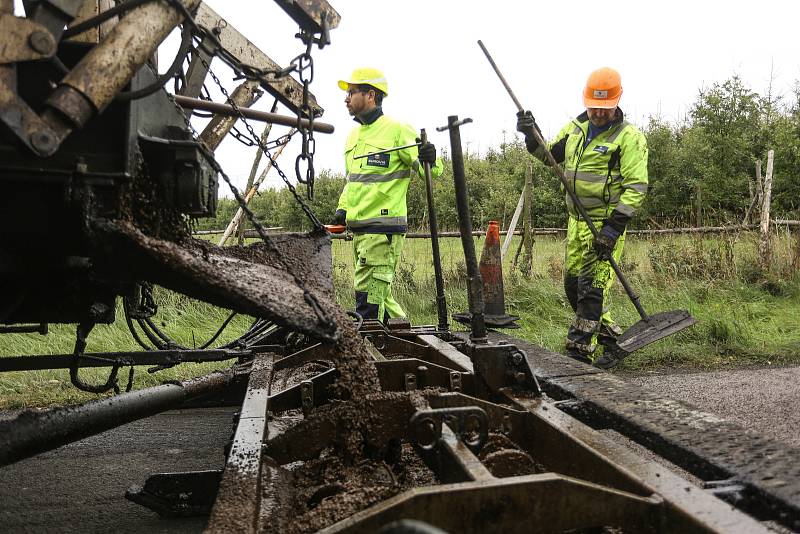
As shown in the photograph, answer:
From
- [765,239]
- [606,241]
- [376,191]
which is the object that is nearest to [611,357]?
[606,241]

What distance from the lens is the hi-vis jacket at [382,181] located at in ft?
19.3

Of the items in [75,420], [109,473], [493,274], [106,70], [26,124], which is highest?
[106,70]

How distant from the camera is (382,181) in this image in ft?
19.3

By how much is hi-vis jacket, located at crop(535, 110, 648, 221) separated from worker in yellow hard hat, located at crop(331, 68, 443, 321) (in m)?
1.26

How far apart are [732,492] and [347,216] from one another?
15.7ft

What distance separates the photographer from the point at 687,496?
1.45m

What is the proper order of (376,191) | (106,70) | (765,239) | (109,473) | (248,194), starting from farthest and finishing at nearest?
(765,239)
(248,194)
(376,191)
(109,473)
(106,70)

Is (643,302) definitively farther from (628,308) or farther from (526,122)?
(526,122)

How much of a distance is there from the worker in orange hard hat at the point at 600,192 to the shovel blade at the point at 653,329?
4.0 inches

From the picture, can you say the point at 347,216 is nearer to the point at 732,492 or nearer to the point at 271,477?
the point at 271,477

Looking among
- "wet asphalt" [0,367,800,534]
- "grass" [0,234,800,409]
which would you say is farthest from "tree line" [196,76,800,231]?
"wet asphalt" [0,367,800,534]

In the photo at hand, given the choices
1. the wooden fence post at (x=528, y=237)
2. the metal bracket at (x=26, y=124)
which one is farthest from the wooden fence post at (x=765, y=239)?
the metal bracket at (x=26, y=124)

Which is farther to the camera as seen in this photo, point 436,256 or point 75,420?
point 436,256

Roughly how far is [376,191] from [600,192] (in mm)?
1932
